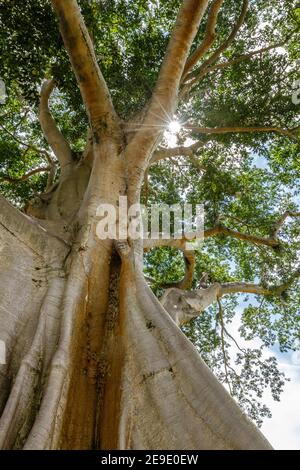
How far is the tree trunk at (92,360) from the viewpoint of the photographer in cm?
179

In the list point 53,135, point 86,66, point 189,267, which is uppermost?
point 53,135

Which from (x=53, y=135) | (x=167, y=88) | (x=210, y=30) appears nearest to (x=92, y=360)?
→ (x=167, y=88)

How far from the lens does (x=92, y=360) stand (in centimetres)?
239

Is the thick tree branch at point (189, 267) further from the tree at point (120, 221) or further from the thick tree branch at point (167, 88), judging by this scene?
the thick tree branch at point (167, 88)

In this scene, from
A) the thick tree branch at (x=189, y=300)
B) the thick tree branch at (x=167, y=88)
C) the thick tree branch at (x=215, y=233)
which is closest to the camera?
the thick tree branch at (x=167, y=88)

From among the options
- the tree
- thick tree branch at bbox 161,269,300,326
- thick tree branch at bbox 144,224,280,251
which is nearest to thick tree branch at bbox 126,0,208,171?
the tree

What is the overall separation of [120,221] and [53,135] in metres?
2.75

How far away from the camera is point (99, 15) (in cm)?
624

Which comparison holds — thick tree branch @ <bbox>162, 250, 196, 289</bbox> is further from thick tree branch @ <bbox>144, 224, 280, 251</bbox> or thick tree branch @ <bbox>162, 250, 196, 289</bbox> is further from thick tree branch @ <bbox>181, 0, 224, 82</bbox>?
thick tree branch @ <bbox>181, 0, 224, 82</bbox>

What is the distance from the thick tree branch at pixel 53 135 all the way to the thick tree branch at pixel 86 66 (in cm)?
136

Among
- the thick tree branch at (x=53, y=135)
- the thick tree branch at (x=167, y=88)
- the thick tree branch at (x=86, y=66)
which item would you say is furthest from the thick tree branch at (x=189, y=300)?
the thick tree branch at (x=86, y=66)

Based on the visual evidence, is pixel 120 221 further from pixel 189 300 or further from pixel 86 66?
pixel 189 300
